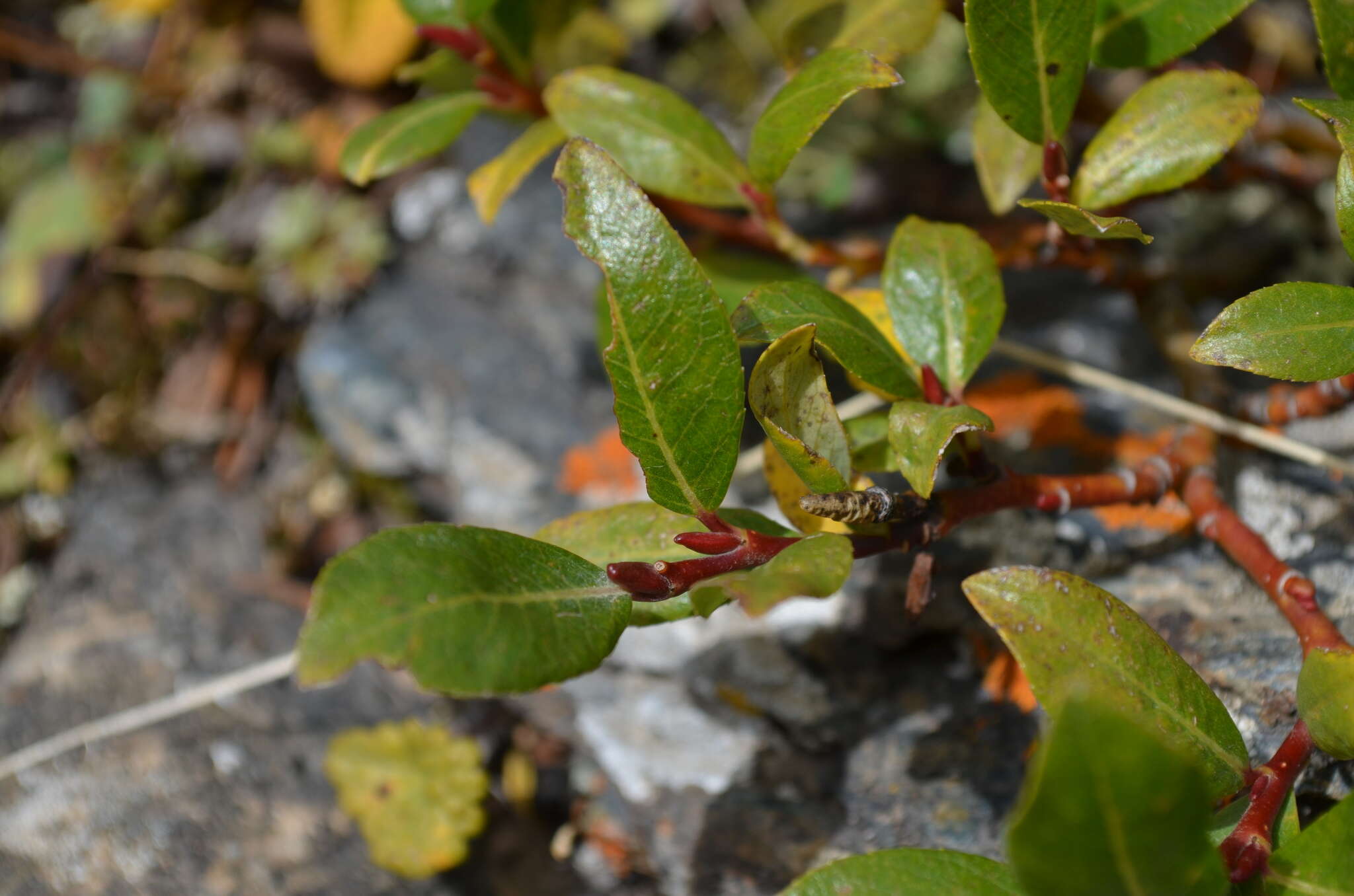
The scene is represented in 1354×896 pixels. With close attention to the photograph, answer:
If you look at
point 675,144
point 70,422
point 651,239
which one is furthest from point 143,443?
point 651,239

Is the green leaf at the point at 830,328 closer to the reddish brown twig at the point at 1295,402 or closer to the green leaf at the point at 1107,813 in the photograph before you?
the green leaf at the point at 1107,813

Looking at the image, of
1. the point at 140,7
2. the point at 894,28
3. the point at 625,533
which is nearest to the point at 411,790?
the point at 625,533

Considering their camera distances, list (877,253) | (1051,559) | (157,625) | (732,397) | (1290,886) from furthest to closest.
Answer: (157,625), (877,253), (1051,559), (732,397), (1290,886)

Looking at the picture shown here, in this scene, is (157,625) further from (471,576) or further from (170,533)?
(471,576)

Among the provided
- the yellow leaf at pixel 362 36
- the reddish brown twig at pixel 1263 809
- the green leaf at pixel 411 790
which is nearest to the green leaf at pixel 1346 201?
the reddish brown twig at pixel 1263 809

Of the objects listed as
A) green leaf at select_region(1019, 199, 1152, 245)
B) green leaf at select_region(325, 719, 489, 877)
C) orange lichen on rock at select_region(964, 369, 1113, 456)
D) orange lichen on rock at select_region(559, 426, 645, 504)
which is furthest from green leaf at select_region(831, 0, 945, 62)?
green leaf at select_region(325, 719, 489, 877)
